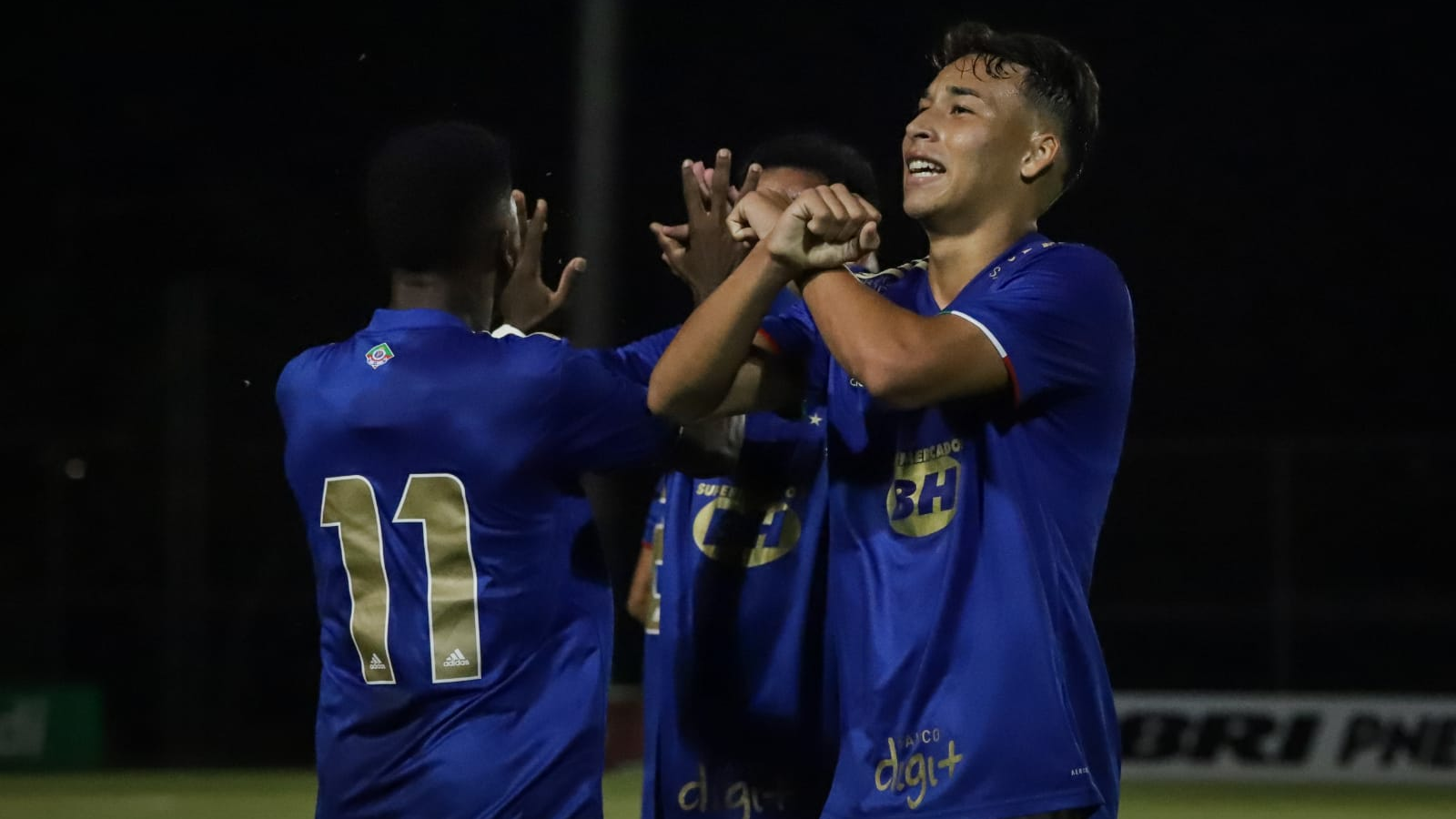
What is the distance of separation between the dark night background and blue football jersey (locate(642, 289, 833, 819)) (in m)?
6.83

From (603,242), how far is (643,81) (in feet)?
59.3

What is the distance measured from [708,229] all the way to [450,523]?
0.81 m

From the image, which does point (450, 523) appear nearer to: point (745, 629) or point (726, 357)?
point (726, 357)

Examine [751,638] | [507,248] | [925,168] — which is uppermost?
[925,168]

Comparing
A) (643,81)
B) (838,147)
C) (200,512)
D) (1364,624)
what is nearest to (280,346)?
(200,512)

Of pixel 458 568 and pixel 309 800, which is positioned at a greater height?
pixel 458 568

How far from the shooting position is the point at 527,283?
4105mm

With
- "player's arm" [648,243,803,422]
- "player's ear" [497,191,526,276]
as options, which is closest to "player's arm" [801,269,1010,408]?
"player's arm" [648,243,803,422]

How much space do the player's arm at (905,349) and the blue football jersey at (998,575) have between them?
0.15 ft

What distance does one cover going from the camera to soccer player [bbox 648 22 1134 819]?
11.1 feet

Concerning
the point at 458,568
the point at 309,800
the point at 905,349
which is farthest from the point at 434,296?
the point at 309,800

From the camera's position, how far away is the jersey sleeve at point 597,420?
11.8 ft

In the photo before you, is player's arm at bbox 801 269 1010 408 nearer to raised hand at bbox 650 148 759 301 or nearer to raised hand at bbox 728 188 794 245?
raised hand at bbox 728 188 794 245

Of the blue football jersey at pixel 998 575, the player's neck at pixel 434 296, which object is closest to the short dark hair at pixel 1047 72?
the blue football jersey at pixel 998 575
